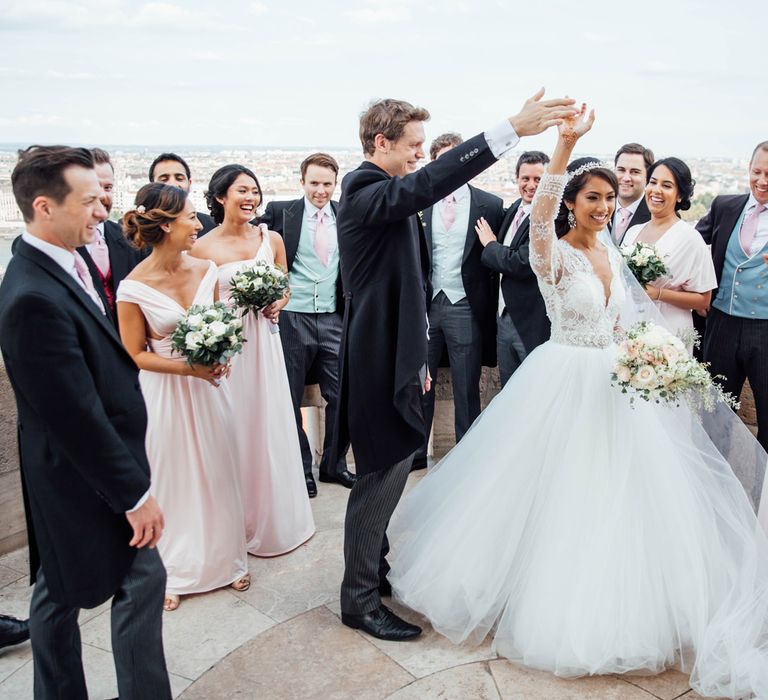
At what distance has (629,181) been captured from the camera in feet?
17.1

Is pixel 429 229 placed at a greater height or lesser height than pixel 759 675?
greater

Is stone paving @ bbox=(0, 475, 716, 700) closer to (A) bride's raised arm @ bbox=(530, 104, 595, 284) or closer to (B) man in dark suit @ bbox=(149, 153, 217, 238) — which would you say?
(A) bride's raised arm @ bbox=(530, 104, 595, 284)

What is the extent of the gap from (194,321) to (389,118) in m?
1.29

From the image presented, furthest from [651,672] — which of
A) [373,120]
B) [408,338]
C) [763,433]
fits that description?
[373,120]

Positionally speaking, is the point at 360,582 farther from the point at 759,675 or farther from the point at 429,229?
the point at 429,229

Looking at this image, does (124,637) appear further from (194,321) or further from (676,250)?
(676,250)

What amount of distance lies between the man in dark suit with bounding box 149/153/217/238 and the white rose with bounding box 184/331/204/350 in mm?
1582

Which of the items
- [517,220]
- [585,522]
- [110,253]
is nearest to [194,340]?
[110,253]

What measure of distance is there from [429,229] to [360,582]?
106 inches

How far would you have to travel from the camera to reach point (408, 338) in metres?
3.09

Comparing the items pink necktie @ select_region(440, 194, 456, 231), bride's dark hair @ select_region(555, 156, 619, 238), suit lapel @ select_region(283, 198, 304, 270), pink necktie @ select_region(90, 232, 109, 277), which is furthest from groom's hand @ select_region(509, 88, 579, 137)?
suit lapel @ select_region(283, 198, 304, 270)

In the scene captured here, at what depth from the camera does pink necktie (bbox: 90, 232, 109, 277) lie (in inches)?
161

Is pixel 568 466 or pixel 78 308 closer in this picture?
pixel 78 308

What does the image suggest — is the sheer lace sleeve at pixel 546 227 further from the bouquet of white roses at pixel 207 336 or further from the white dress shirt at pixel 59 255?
the white dress shirt at pixel 59 255
